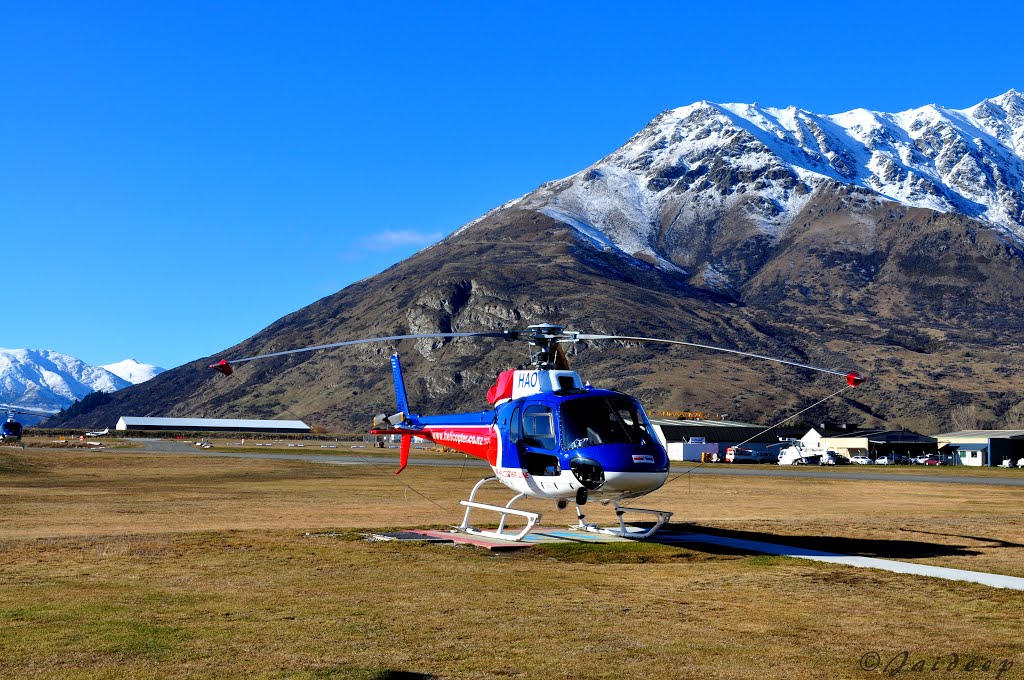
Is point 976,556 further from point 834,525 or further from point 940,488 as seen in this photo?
point 940,488

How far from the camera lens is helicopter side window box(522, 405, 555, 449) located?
78.6 ft

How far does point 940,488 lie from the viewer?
186 feet

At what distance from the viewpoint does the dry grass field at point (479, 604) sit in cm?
1192

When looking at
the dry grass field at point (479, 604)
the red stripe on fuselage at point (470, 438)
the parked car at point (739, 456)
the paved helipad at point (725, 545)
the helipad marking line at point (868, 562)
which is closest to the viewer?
the dry grass field at point (479, 604)

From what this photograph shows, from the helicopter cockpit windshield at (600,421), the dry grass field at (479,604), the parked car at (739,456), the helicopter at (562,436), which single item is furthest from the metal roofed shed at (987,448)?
the helicopter cockpit windshield at (600,421)

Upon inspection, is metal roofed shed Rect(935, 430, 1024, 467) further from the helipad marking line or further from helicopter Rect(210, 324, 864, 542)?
helicopter Rect(210, 324, 864, 542)

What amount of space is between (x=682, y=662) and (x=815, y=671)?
1.51m

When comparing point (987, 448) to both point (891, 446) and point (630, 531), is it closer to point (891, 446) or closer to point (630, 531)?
point (891, 446)

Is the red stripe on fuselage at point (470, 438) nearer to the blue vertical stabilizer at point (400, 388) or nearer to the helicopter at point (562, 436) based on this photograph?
the helicopter at point (562, 436)

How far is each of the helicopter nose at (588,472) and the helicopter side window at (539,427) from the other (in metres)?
1.19

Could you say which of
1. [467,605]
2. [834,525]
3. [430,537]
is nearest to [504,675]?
[467,605]

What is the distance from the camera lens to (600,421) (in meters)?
23.2

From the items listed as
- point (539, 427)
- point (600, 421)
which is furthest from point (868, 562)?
point (539, 427)

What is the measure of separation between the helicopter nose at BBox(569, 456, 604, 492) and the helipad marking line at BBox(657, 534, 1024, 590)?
4.23 metres
